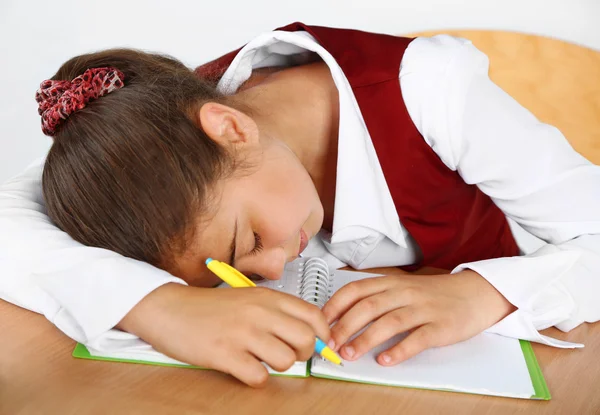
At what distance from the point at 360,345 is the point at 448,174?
0.37 metres

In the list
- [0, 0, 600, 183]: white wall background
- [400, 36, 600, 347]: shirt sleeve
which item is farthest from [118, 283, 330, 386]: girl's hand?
[0, 0, 600, 183]: white wall background

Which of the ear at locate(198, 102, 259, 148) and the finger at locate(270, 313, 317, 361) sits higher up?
the ear at locate(198, 102, 259, 148)

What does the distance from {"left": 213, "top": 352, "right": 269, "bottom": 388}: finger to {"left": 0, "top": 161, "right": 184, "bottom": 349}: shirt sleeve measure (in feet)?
0.37

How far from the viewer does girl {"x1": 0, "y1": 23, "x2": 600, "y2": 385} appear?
736mm

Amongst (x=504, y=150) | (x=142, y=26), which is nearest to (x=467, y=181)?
(x=504, y=150)

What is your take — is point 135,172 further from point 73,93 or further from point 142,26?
point 142,26

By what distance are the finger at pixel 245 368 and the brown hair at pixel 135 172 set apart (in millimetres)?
151

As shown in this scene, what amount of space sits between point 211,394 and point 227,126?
0.99ft

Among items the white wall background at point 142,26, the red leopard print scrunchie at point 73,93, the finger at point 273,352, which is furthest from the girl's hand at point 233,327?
the white wall background at point 142,26

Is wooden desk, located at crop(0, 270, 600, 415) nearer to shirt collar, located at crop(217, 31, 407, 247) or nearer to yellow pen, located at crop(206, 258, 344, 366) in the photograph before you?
yellow pen, located at crop(206, 258, 344, 366)

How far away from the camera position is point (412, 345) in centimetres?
73

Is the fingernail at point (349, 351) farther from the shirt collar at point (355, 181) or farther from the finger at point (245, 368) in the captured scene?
the shirt collar at point (355, 181)

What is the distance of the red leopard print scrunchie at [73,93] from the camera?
0.82 m

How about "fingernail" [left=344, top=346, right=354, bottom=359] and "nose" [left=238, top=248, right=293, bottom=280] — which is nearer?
"fingernail" [left=344, top=346, right=354, bottom=359]
